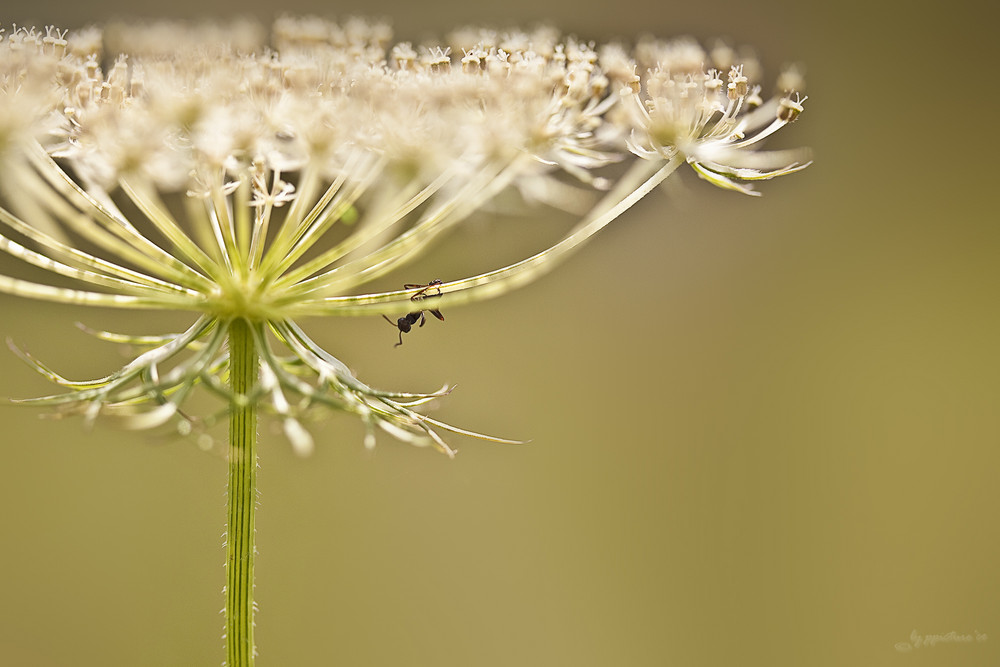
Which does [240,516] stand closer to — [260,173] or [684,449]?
[260,173]

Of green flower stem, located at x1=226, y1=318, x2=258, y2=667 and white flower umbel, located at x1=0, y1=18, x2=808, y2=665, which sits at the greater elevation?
white flower umbel, located at x1=0, y1=18, x2=808, y2=665

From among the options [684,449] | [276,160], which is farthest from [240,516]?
[684,449]

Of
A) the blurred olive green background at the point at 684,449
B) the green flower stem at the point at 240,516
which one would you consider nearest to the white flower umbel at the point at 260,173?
the green flower stem at the point at 240,516

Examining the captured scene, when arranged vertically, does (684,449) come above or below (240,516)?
above

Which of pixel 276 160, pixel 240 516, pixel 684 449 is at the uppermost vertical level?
pixel 684 449

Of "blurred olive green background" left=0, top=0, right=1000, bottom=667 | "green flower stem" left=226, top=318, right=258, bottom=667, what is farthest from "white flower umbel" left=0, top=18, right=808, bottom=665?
"blurred olive green background" left=0, top=0, right=1000, bottom=667

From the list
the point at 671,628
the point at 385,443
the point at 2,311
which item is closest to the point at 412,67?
the point at 385,443

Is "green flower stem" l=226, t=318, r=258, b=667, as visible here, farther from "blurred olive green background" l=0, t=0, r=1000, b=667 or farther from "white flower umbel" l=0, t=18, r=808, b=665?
"blurred olive green background" l=0, t=0, r=1000, b=667
